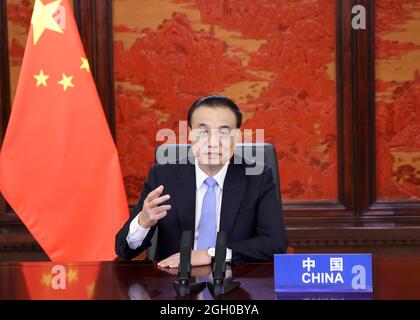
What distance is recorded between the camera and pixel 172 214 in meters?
2.08

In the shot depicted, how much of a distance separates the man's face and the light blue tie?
114 mm

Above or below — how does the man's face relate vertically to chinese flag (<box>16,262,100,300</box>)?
above

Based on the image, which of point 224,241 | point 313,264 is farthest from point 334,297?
point 224,241

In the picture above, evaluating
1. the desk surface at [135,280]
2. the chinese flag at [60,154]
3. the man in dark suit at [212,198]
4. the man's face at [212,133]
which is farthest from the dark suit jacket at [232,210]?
the chinese flag at [60,154]

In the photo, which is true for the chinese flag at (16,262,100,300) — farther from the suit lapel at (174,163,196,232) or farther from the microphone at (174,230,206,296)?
the suit lapel at (174,163,196,232)

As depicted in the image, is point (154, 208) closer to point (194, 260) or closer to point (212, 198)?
point (194, 260)

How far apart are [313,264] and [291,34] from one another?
2.27 m

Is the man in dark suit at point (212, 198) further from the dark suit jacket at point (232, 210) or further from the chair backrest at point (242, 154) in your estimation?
the chair backrest at point (242, 154)

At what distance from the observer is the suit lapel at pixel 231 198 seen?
6.73ft

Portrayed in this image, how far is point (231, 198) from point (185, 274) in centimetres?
65

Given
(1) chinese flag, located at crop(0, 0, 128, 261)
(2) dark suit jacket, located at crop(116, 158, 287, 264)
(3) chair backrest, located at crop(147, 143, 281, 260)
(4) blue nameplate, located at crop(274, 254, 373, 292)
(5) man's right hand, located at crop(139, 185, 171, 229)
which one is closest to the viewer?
(4) blue nameplate, located at crop(274, 254, 373, 292)

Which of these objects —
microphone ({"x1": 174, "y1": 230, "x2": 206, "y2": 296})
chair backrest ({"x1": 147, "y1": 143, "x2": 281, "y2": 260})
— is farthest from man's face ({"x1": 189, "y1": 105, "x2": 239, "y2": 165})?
microphone ({"x1": 174, "y1": 230, "x2": 206, "y2": 296})

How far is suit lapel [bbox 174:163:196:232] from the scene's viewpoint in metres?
2.07

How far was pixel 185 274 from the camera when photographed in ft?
4.77
